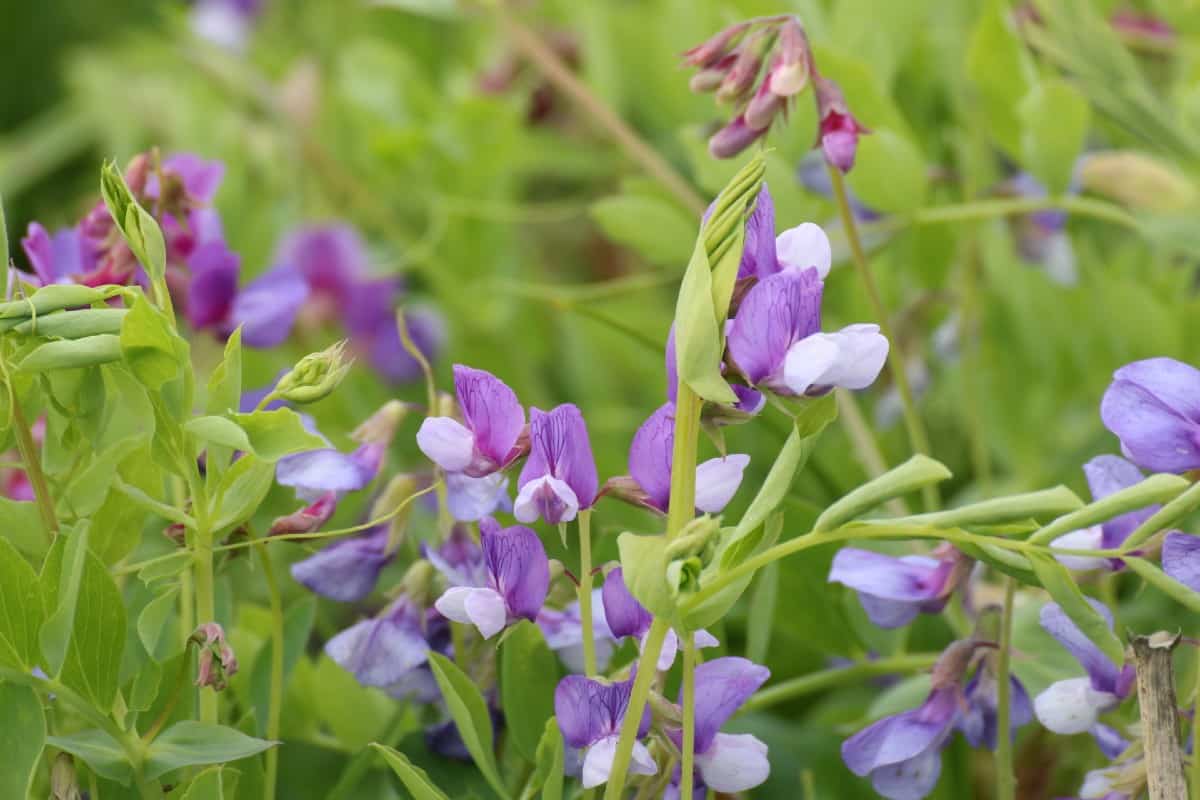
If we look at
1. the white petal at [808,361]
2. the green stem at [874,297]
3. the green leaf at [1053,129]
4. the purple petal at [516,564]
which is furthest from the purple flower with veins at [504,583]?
the green leaf at [1053,129]

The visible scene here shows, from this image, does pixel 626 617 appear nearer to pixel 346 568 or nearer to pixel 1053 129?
pixel 346 568

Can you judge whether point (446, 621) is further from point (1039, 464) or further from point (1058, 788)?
point (1039, 464)

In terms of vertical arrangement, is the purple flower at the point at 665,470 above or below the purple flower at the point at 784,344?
below

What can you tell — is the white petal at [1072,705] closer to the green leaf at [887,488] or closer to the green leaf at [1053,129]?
the green leaf at [887,488]

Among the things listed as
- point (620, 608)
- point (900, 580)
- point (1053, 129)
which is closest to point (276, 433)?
point (620, 608)

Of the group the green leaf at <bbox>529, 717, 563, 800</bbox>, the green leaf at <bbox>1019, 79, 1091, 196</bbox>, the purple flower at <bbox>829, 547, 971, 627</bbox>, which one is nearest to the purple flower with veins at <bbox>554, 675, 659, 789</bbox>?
the green leaf at <bbox>529, 717, 563, 800</bbox>

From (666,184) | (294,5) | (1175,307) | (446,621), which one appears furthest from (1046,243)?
(294,5)
